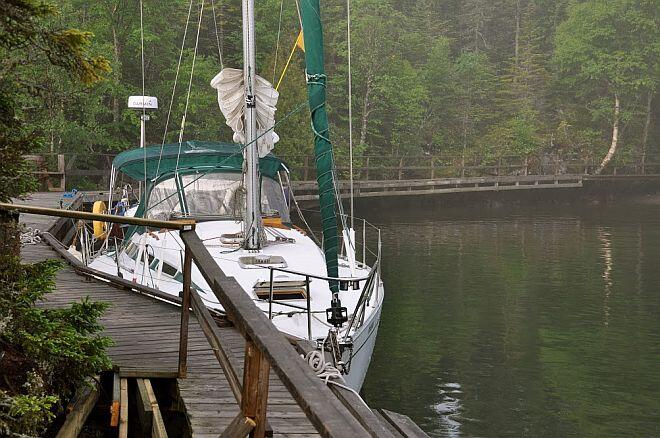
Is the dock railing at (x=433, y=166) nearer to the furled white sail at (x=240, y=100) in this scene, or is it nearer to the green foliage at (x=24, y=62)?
the furled white sail at (x=240, y=100)

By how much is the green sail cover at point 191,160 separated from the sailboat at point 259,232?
17 millimetres

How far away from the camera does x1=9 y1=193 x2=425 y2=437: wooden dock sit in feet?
10.6

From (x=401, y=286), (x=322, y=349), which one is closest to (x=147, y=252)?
(x=322, y=349)

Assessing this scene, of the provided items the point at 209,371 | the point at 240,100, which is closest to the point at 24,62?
the point at 209,371

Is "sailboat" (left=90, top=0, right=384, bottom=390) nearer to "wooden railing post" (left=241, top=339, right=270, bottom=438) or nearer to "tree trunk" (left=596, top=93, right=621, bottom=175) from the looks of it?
"wooden railing post" (left=241, top=339, right=270, bottom=438)

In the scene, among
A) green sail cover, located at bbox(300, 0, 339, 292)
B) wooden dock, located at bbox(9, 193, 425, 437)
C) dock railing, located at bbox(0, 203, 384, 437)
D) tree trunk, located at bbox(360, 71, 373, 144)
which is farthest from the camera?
tree trunk, located at bbox(360, 71, 373, 144)

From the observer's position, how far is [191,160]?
15.3 meters

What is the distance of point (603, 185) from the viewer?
183 ft

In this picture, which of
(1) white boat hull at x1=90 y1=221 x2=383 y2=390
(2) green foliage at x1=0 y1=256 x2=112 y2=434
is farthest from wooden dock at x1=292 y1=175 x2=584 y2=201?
(2) green foliage at x1=0 y1=256 x2=112 y2=434

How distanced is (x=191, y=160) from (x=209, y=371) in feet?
28.1

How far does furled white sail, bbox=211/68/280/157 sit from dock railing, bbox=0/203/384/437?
6837 mm

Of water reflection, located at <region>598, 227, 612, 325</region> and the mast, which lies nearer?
the mast

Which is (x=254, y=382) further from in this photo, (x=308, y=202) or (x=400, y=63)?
(x=400, y=63)

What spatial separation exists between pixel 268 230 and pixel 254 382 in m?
10.1
